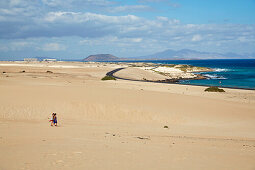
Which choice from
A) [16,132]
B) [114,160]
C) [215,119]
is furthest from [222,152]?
[215,119]

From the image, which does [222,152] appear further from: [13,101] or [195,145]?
[13,101]

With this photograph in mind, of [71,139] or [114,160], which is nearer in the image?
[114,160]

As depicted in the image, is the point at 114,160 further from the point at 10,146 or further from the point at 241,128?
the point at 241,128

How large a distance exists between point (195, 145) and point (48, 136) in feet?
21.7

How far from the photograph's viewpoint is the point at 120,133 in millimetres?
14523

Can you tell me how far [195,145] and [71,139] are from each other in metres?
5.43

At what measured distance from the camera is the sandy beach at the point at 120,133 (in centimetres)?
901

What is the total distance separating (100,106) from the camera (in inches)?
876

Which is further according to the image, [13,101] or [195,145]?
[13,101]

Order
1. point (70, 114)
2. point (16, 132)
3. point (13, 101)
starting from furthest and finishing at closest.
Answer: point (13, 101) < point (70, 114) < point (16, 132)

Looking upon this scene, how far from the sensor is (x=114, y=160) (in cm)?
908

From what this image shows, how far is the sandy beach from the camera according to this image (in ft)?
29.6

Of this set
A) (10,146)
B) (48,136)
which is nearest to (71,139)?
(48,136)

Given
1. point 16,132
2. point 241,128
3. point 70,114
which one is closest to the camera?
point 16,132
